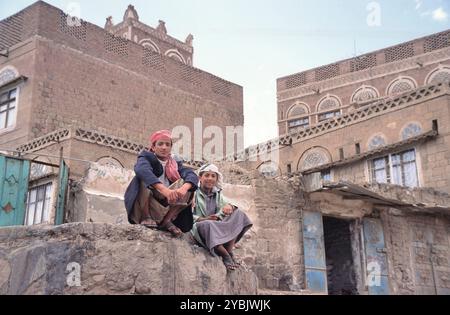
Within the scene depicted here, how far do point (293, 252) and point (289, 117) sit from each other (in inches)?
604

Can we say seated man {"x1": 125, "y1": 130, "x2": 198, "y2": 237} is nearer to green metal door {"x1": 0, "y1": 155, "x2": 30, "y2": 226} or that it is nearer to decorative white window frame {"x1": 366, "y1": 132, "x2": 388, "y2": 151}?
green metal door {"x1": 0, "y1": 155, "x2": 30, "y2": 226}

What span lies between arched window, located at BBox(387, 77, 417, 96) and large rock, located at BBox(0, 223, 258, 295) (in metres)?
20.2

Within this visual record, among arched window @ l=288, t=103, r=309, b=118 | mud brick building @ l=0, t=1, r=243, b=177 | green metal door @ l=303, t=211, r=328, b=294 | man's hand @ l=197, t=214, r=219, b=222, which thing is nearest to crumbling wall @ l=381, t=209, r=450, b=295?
green metal door @ l=303, t=211, r=328, b=294

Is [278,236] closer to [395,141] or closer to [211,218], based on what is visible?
[395,141]

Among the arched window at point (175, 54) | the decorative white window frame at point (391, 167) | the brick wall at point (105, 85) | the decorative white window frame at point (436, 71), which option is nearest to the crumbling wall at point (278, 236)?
the decorative white window frame at point (391, 167)

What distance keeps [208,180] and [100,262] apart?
1.60 meters

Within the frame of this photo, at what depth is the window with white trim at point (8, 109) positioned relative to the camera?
18578 millimetres

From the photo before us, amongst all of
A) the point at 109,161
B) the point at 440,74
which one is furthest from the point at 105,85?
the point at 440,74

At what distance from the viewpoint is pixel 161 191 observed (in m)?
3.89

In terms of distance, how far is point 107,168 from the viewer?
34.3 feet

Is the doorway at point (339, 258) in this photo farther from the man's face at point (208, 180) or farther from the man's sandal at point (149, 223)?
the man's sandal at point (149, 223)
